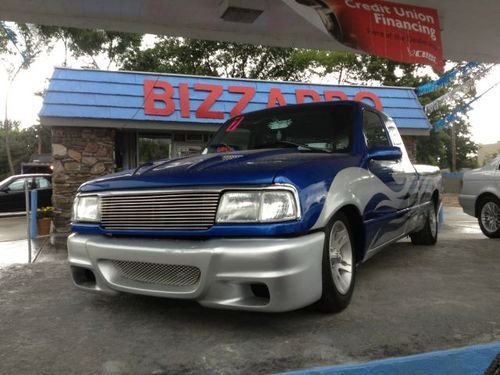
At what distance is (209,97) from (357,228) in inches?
279

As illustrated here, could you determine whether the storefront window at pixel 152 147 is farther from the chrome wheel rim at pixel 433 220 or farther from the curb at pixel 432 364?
the curb at pixel 432 364

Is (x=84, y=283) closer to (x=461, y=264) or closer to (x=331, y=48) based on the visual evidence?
(x=461, y=264)

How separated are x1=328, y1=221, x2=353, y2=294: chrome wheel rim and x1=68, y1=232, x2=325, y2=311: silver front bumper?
0.33 m

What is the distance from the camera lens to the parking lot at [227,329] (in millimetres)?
2504

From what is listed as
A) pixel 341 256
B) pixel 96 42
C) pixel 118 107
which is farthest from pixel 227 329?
pixel 96 42

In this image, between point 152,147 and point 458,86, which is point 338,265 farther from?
point 458,86

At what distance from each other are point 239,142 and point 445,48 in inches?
263

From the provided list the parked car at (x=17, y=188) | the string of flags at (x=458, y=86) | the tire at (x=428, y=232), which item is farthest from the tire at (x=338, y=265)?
the parked car at (x=17, y=188)

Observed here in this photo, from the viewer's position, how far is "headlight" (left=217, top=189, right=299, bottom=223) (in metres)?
2.75

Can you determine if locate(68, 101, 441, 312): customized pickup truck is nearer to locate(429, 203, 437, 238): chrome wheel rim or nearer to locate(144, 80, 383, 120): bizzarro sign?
locate(429, 203, 437, 238): chrome wheel rim

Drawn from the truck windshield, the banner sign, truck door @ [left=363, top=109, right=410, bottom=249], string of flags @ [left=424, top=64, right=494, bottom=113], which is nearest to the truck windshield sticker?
the truck windshield

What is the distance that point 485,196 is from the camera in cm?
765

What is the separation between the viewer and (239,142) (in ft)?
14.6

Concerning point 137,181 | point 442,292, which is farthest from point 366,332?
point 137,181
